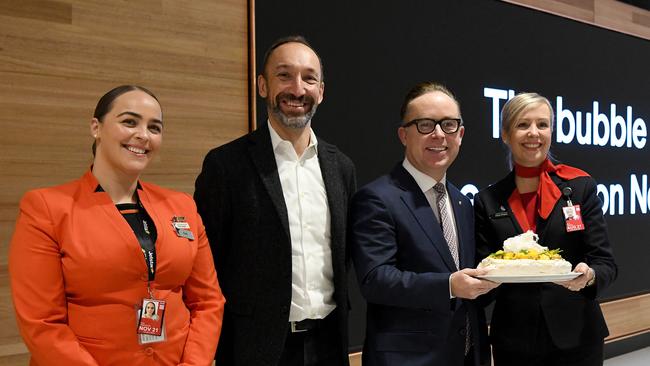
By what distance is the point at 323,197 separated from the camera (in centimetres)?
241

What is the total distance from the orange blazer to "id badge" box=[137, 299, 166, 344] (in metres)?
0.02

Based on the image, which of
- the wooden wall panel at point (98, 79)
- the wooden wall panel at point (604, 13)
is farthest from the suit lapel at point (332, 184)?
the wooden wall panel at point (604, 13)

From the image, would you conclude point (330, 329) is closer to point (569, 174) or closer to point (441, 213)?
point (441, 213)

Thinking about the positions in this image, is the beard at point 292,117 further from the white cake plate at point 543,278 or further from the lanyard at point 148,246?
the white cake plate at point 543,278

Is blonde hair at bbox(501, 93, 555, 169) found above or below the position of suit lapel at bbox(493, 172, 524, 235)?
above

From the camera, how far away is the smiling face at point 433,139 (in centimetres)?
227

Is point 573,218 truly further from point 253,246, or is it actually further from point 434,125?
point 253,246

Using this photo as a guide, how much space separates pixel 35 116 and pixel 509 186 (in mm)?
2113

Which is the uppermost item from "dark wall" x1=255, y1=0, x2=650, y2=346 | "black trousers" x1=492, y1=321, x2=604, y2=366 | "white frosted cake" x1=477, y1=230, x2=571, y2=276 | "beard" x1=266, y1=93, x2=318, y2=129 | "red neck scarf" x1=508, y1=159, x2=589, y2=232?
"dark wall" x1=255, y1=0, x2=650, y2=346

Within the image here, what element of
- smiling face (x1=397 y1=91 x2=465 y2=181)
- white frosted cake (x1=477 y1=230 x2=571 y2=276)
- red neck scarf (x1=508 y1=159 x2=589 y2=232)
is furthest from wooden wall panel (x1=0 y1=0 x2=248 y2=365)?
white frosted cake (x1=477 y1=230 x2=571 y2=276)

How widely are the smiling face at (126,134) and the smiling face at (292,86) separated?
512 millimetres

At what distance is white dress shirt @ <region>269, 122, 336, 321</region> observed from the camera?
7.57ft

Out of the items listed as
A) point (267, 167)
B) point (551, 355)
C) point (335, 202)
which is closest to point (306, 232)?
point (335, 202)

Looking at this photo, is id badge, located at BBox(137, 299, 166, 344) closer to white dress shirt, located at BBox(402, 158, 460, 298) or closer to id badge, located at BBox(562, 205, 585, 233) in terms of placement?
white dress shirt, located at BBox(402, 158, 460, 298)
